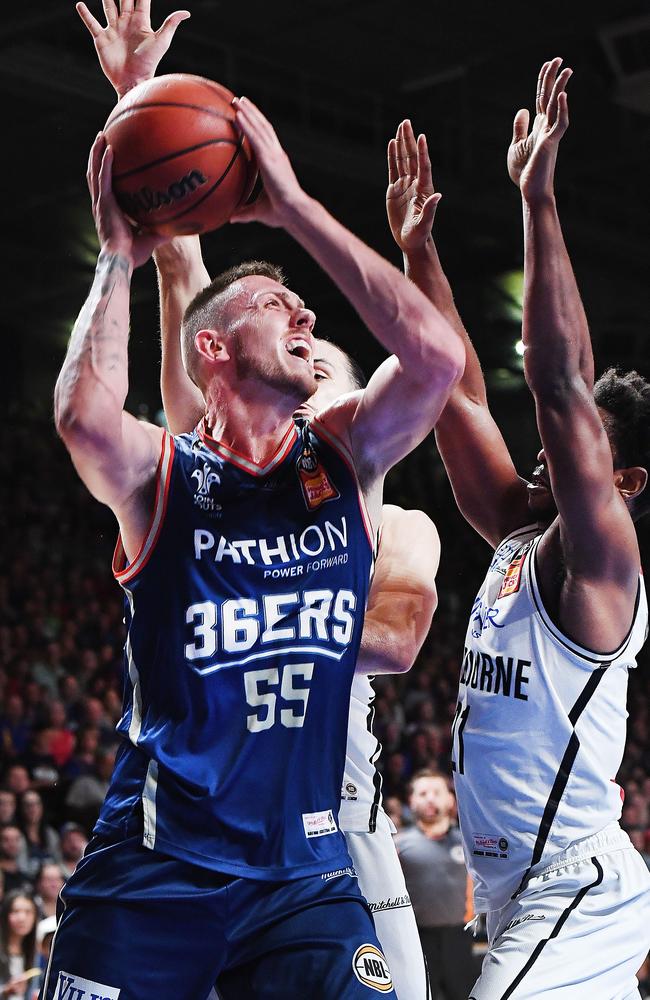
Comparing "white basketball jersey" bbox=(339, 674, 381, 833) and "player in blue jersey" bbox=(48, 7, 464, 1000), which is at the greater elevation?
"player in blue jersey" bbox=(48, 7, 464, 1000)

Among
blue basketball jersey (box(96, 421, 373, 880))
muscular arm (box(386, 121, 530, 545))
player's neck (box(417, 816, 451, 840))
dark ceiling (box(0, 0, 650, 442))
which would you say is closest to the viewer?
blue basketball jersey (box(96, 421, 373, 880))

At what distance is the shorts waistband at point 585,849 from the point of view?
3473 millimetres

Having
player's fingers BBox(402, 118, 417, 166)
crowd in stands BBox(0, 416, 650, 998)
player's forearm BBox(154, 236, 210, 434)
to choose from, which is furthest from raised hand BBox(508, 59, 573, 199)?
crowd in stands BBox(0, 416, 650, 998)

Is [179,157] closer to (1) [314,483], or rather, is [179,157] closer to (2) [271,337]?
(2) [271,337]

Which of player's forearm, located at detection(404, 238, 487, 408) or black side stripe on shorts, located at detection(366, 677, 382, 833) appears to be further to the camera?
player's forearm, located at detection(404, 238, 487, 408)

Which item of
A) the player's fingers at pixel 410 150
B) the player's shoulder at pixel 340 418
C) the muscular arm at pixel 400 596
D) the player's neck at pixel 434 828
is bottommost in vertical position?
the player's neck at pixel 434 828

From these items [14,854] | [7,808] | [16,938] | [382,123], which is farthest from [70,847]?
[382,123]

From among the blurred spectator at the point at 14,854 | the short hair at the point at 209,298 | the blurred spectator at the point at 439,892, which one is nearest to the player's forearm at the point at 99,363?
the short hair at the point at 209,298

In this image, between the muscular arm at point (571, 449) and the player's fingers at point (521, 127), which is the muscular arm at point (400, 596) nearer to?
the muscular arm at point (571, 449)

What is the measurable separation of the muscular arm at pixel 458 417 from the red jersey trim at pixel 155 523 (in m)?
1.27

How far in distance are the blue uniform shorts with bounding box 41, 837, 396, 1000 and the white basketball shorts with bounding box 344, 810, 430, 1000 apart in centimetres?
85

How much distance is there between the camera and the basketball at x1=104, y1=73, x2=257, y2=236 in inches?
122

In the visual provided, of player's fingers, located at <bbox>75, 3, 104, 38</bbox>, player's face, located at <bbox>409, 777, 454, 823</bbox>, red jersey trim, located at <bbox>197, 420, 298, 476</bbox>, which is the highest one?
player's fingers, located at <bbox>75, 3, 104, 38</bbox>

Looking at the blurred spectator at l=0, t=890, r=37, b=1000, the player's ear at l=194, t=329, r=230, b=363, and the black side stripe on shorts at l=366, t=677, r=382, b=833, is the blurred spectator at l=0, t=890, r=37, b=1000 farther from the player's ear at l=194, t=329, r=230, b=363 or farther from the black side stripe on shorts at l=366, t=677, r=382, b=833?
the player's ear at l=194, t=329, r=230, b=363
